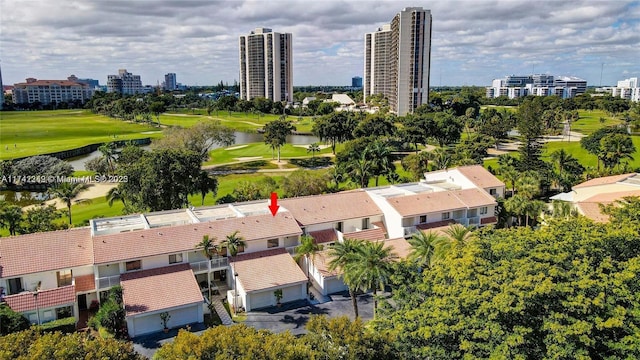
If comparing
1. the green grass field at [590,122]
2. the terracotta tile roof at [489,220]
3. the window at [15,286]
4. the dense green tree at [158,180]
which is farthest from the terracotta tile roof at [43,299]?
the green grass field at [590,122]

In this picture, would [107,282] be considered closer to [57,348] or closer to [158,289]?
[158,289]

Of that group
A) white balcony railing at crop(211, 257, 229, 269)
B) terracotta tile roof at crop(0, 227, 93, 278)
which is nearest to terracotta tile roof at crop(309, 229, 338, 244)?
white balcony railing at crop(211, 257, 229, 269)

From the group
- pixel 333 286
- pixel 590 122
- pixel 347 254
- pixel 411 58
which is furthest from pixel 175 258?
pixel 411 58

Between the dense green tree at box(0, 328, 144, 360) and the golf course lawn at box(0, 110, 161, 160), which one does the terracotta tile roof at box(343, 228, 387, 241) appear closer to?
the dense green tree at box(0, 328, 144, 360)

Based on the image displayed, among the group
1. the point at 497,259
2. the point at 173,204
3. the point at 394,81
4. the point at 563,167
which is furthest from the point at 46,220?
the point at 394,81

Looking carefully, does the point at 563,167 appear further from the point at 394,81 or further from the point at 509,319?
the point at 394,81

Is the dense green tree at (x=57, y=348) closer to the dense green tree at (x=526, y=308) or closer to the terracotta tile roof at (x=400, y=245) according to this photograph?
the dense green tree at (x=526, y=308)
